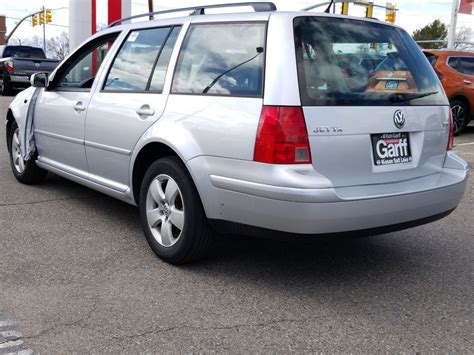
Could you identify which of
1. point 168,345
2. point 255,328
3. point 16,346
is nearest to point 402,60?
point 255,328

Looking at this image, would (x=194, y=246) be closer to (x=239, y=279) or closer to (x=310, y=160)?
(x=239, y=279)

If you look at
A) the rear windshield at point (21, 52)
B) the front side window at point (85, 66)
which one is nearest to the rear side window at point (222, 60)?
the front side window at point (85, 66)

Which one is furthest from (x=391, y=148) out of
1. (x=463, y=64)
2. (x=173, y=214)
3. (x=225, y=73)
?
(x=463, y=64)

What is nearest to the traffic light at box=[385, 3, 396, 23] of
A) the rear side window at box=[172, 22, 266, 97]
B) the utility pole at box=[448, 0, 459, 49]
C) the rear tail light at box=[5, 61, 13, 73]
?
the utility pole at box=[448, 0, 459, 49]

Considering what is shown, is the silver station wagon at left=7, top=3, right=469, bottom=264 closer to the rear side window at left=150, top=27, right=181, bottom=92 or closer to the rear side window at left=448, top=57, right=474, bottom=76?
the rear side window at left=150, top=27, right=181, bottom=92

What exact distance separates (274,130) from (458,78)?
9387 mm

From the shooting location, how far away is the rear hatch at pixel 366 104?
3.14 meters

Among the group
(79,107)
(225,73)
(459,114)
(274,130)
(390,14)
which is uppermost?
(390,14)

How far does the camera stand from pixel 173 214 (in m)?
3.71

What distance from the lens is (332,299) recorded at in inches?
132

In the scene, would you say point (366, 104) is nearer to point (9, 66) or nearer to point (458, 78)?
point (458, 78)

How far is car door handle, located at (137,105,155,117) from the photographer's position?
387cm

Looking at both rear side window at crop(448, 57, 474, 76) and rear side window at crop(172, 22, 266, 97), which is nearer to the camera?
rear side window at crop(172, 22, 266, 97)

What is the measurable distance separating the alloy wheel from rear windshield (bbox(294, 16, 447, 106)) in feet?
3.78
